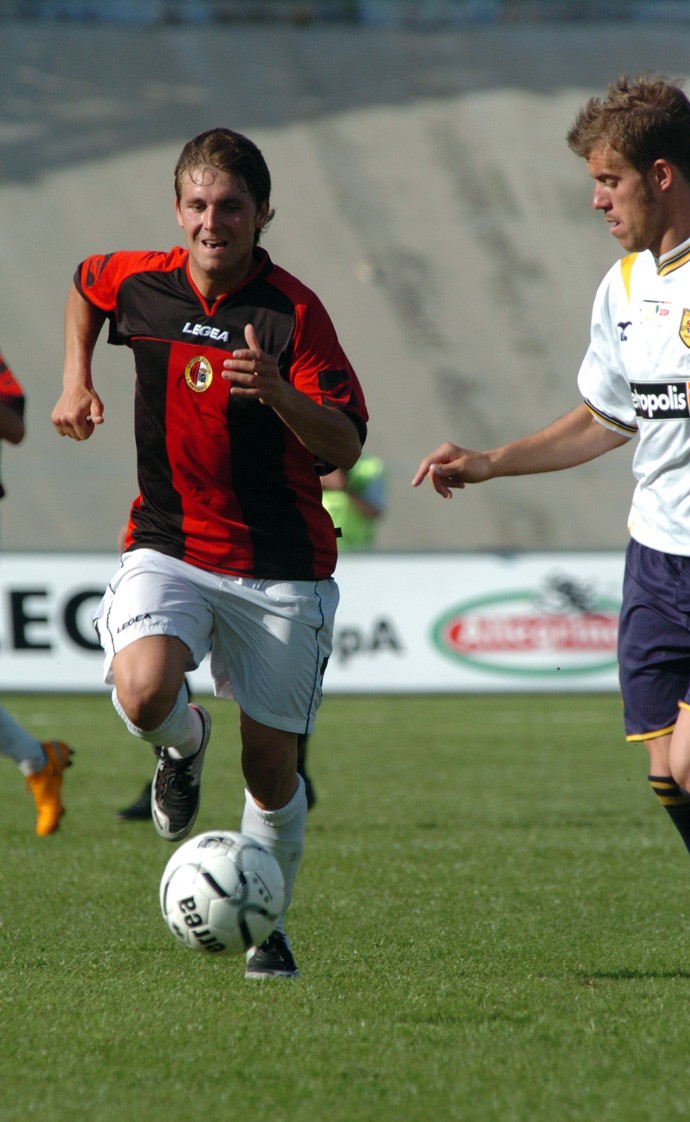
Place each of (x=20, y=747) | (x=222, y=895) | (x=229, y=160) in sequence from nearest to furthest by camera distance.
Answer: (x=222, y=895), (x=229, y=160), (x=20, y=747)

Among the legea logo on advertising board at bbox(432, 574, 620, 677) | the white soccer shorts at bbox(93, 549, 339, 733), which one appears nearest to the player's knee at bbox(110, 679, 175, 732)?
the white soccer shorts at bbox(93, 549, 339, 733)

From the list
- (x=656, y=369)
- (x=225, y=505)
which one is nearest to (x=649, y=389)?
(x=656, y=369)

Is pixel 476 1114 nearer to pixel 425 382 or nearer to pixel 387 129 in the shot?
pixel 425 382

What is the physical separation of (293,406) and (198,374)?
18.2 inches

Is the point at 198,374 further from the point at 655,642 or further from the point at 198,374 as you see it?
the point at 655,642

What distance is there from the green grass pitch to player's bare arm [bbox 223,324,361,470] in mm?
1444

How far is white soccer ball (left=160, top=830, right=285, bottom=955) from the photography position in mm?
3820

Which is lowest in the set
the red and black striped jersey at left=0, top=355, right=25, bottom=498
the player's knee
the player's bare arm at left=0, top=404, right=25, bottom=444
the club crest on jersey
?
the player's knee

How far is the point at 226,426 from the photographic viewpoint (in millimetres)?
4152

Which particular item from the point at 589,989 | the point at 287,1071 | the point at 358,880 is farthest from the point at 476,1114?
the point at 358,880

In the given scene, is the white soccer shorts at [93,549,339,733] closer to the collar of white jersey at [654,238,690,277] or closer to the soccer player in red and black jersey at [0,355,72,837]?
the collar of white jersey at [654,238,690,277]

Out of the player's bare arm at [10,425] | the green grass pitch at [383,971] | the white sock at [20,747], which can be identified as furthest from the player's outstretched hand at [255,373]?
the white sock at [20,747]

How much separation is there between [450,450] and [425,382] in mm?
19735

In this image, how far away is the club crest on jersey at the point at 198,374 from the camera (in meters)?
4.14
